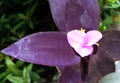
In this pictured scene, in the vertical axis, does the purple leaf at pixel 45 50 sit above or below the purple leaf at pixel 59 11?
below

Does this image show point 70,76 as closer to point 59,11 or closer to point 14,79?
point 59,11

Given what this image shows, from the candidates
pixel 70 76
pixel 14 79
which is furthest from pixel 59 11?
pixel 14 79

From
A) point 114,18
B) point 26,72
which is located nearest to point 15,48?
point 26,72

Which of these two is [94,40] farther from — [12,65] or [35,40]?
[12,65]

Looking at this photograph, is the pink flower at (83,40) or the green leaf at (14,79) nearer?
the pink flower at (83,40)

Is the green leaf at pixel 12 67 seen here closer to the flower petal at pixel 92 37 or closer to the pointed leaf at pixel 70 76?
the pointed leaf at pixel 70 76

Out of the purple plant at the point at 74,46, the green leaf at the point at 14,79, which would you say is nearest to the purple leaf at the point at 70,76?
the purple plant at the point at 74,46

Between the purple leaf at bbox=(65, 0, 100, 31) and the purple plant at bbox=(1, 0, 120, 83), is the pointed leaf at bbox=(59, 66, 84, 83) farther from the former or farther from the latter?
the purple leaf at bbox=(65, 0, 100, 31)
